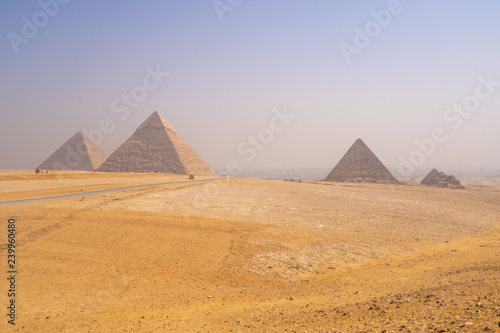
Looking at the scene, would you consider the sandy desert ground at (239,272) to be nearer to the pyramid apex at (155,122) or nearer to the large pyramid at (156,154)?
the large pyramid at (156,154)

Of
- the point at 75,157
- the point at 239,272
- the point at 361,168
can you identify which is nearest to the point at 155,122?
the point at 75,157

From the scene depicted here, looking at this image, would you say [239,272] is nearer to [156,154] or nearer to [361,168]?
[361,168]

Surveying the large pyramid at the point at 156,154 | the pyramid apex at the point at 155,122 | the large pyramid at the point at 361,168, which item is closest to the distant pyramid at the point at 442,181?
the large pyramid at the point at 361,168

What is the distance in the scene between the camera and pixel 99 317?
6.39m

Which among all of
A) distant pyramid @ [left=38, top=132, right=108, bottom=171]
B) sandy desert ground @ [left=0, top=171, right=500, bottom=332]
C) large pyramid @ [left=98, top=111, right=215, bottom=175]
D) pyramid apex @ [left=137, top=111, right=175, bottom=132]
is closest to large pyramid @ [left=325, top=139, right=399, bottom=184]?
large pyramid @ [left=98, top=111, right=215, bottom=175]

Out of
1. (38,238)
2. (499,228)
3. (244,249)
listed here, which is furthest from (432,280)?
(499,228)

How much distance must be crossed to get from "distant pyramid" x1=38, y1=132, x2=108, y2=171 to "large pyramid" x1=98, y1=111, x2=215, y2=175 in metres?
18.7

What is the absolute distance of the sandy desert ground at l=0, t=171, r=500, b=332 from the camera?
5875mm

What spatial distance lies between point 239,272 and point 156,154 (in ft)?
309

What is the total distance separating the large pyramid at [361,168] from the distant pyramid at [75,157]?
288ft

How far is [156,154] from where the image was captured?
9812 centimetres

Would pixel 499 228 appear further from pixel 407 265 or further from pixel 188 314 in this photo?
pixel 188 314

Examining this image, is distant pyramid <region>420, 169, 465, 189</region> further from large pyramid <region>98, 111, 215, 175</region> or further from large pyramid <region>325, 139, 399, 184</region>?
large pyramid <region>98, 111, 215, 175</region>

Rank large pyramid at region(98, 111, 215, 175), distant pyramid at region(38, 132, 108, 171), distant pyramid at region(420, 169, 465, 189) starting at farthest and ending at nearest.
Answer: distant pyramid at region(38, 132, 108, 171) → large pyramid at region(98, 111, 215, 175) → distant pyramid at region(420, 169, 465, 189)
